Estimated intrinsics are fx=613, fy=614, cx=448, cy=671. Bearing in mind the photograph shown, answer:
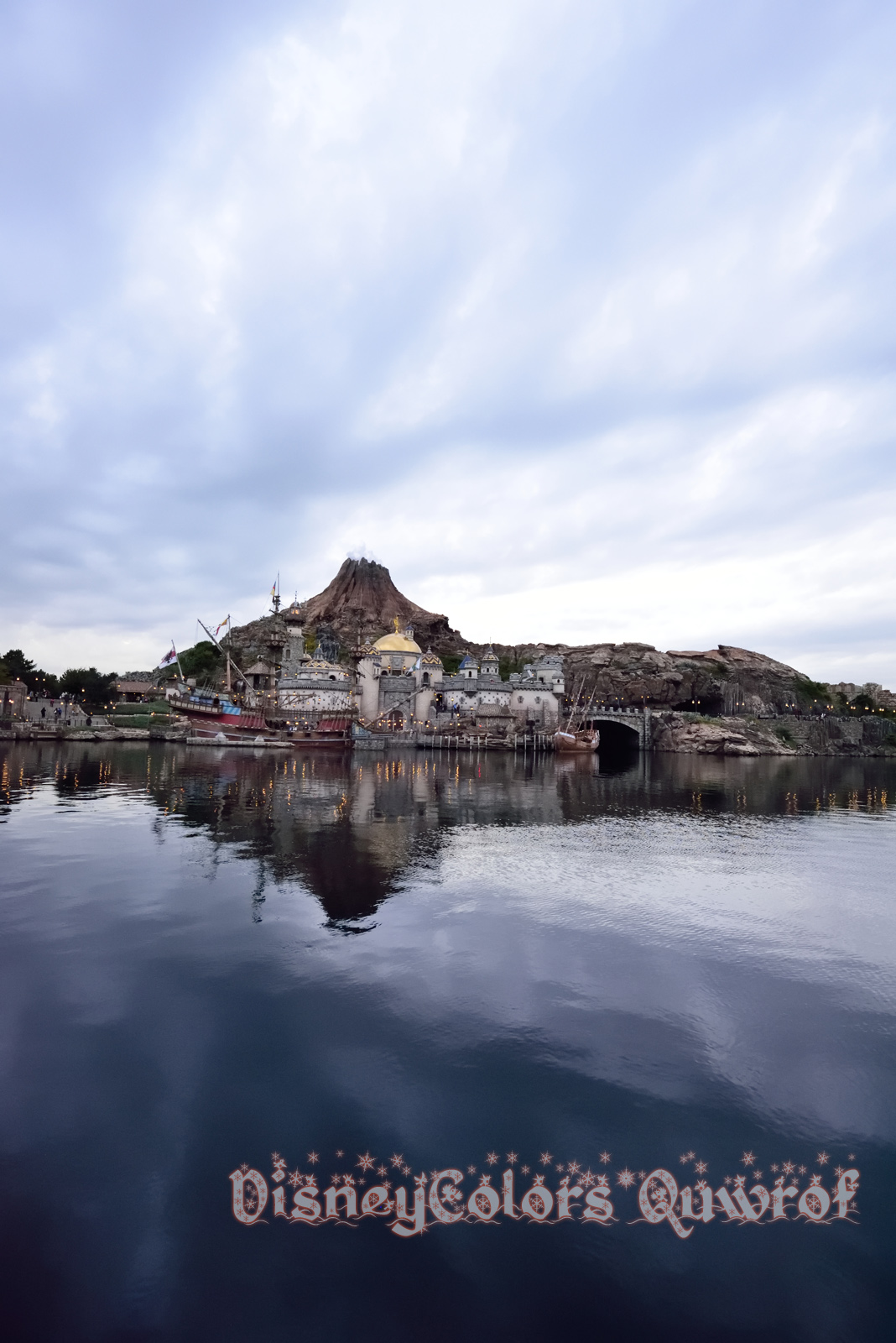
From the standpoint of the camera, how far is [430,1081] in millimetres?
11648

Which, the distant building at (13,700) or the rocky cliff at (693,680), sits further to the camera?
Answer: the rocky cliff at (693,680)

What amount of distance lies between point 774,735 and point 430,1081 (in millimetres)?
154068

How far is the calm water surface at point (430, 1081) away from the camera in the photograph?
7.62 m

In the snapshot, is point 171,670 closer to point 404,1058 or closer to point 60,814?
point 60,814

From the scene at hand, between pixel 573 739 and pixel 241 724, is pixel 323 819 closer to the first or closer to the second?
pixel 241 724

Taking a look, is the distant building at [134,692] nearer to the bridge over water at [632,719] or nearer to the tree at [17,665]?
the tree at [17,665]

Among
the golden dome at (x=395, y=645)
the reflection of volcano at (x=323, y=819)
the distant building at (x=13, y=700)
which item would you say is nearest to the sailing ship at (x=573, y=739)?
the golden dome at (x=395, y=645)

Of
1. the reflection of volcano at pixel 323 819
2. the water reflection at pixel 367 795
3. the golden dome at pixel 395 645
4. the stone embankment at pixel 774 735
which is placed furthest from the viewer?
the golden dome at pixel 395 645

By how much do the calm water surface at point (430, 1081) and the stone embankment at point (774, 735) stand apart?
10951 centimetres

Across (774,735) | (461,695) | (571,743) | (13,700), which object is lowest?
(571,743)

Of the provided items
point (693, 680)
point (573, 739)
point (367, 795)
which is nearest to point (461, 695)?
point (573, 739)

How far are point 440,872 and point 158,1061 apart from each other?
15055mm

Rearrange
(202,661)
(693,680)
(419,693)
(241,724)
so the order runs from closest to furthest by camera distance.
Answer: (241,724), (419,693), (693,680), (202,661)

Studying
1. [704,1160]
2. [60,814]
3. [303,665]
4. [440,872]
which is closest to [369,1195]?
[704,1160]
